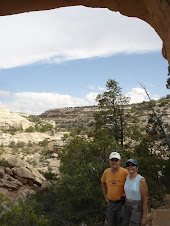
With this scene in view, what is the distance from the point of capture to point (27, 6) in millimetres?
4195

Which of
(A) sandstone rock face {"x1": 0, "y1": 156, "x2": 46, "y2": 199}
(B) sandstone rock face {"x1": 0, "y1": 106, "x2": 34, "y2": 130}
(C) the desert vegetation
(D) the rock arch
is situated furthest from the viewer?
(B) sandstone rock face {"x1": 0, "y1": 106, "x2": 34, "y2": 130}

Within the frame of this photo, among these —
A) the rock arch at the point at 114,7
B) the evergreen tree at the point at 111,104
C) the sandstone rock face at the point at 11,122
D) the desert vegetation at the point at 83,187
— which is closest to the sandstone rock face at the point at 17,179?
the desert vegetation at the point at 83,187

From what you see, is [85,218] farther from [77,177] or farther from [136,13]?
[136,13]

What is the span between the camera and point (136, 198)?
333 cm

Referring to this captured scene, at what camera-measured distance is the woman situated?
10.8 ft

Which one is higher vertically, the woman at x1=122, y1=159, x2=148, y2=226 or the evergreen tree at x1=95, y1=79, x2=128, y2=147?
the evergreen tree at x1=95, y1=79, x2=128, y2=147

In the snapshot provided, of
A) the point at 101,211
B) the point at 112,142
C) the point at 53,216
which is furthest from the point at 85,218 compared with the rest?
the point at 112,142

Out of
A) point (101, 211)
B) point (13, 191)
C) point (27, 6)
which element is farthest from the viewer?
point (13, 191)

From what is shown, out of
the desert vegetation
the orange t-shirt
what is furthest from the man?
the desert vegetation

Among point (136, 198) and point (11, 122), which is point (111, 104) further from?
point (11, 122)

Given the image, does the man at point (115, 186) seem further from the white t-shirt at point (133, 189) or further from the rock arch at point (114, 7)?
the rock arch at point (114, 7)

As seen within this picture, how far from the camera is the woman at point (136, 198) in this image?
3291mm

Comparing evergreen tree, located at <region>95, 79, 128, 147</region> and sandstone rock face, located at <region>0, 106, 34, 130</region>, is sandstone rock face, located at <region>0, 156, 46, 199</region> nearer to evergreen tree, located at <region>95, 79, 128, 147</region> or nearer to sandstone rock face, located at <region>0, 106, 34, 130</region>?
evergreen tree, located at <region>95, 79, 128, 147</region>

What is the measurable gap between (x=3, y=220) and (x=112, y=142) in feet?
20.5
